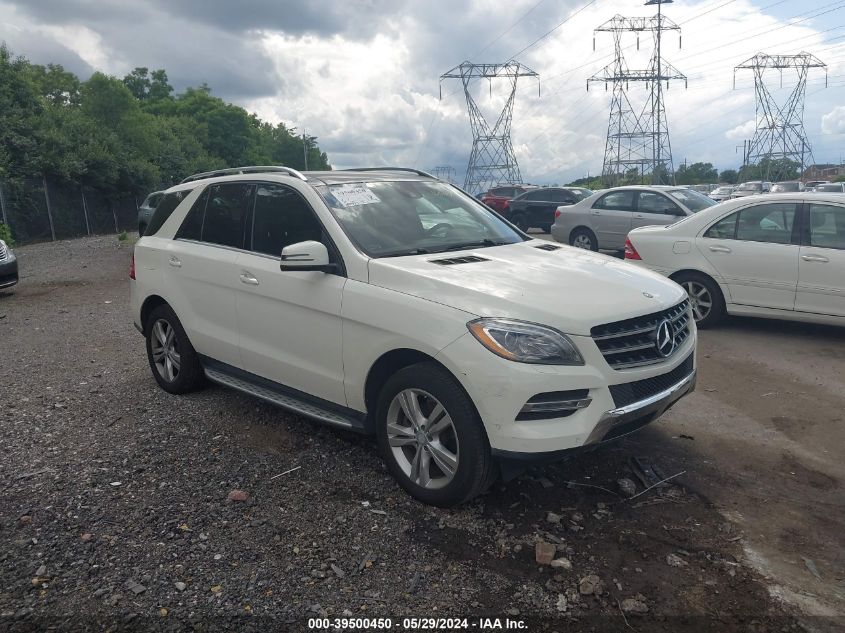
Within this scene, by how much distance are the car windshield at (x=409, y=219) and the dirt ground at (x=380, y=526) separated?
1.40 metres

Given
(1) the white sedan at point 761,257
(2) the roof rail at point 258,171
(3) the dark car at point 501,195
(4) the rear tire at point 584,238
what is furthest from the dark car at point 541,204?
(2) the roof rail at point 258,171

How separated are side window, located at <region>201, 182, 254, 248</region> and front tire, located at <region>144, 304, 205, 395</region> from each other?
2.61 ft

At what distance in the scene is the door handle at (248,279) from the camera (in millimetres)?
4595

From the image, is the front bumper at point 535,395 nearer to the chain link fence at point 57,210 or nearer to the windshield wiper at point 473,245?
the windshield wiper at point 473,245

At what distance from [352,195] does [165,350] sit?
228 centimetres

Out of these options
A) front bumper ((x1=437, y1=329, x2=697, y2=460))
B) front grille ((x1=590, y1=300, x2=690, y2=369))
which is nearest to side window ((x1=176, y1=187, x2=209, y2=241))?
front bumper ((x1=437, y1=329, x2=697, y2=460))

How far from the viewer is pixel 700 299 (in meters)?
7.93

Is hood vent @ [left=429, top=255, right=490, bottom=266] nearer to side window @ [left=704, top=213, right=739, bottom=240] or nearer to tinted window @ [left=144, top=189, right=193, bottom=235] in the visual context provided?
tinted window @ [left=144, top=189, right=193, bottom=235]

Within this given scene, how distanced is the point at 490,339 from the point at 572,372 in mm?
426

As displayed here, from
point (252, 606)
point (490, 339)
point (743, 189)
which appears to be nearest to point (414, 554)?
point (252, 606)

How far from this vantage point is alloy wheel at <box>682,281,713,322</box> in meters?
7.85

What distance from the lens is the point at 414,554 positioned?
130 inches

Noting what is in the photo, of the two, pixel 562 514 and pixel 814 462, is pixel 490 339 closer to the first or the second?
pixel 562 514

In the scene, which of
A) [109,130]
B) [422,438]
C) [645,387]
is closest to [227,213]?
[422,438]
